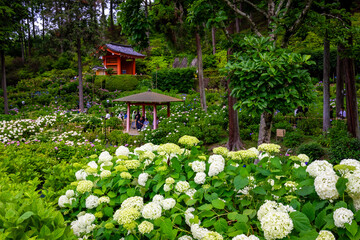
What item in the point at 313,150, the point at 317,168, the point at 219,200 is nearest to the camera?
the point at 219,200

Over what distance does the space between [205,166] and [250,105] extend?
A: 70.8 inches

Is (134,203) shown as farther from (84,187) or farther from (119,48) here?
(119,48)

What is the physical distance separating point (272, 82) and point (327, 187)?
2301mm

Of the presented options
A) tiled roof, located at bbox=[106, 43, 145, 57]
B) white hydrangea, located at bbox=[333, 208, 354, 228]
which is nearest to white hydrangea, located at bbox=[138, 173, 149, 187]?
white hydrangea, located at bbox=[333, 208, 354, 228]

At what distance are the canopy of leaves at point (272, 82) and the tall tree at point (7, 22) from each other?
18.5 m

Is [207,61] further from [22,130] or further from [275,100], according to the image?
[275,100]

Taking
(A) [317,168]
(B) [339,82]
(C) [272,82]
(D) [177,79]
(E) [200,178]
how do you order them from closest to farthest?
(A) [317,168] < (E) [200,178] < (C) [272,82] < (B) [339,82] < (D) [177,79]

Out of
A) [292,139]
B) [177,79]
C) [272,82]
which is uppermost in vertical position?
[177,79]

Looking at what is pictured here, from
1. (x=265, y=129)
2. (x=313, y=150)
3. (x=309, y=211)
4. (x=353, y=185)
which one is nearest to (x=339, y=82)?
(x=313, y=150)

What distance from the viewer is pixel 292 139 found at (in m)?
10.4

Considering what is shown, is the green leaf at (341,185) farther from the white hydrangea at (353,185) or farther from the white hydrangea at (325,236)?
the white hydrangea at (325,236)

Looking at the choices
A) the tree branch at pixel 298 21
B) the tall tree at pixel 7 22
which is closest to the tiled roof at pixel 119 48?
the tall tree at pixel 7 22

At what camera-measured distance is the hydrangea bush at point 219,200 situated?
5.26ft

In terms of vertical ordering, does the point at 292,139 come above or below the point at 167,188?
below
